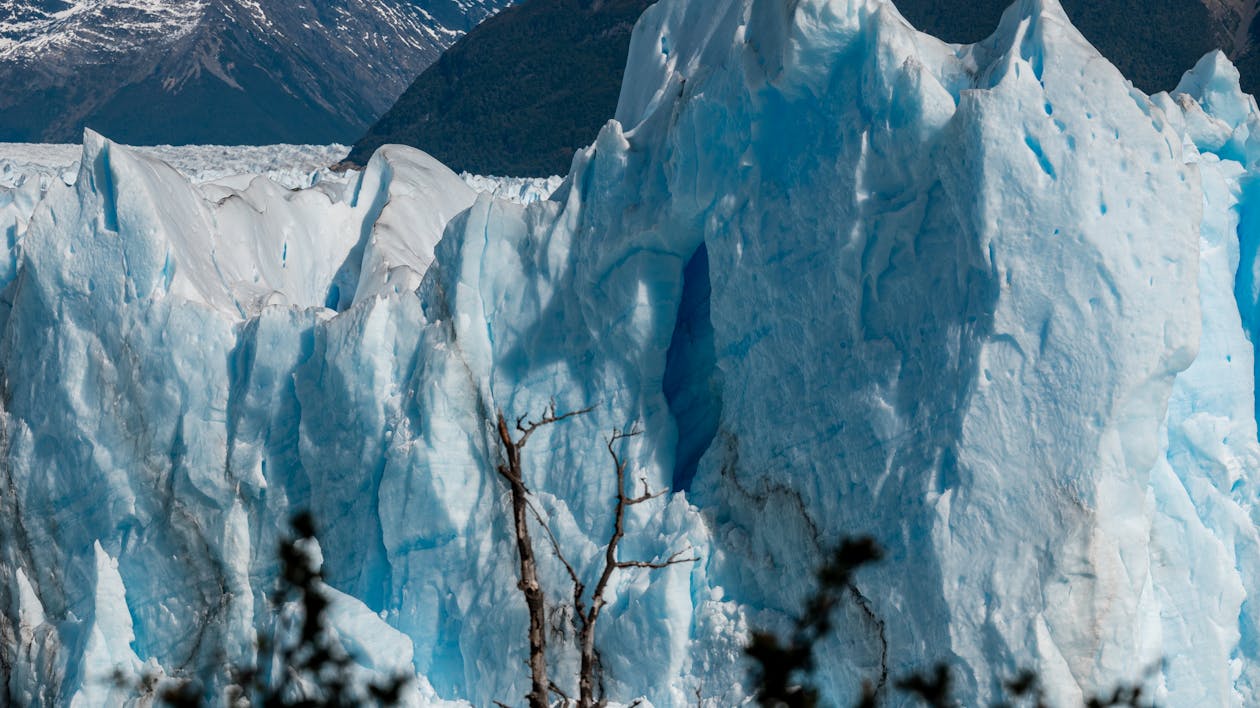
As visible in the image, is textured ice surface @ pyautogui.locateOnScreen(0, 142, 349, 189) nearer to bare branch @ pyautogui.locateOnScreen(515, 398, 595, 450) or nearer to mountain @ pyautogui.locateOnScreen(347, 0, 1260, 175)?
mountain @ pyautogui.locateOnScreen(347, 0, 1260, 175)

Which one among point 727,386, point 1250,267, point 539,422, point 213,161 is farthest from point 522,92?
point 539,422

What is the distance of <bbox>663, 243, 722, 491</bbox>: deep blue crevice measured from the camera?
10.2m

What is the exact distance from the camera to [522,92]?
4556 cm

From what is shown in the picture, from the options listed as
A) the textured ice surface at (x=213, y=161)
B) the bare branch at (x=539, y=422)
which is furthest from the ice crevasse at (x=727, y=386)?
the textured ice surface at (x=213, y=161)

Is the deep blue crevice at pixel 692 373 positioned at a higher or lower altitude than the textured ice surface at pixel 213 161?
higher

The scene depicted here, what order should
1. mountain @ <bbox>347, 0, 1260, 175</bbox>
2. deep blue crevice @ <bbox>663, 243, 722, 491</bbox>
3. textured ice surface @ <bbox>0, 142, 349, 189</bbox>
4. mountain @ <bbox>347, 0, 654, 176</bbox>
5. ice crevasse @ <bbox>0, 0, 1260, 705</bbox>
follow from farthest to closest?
mountain @ <bbox>347, 0, 654, 176</bbox> < mountain @ <bbox>347, 0, 1260, 175</bbox> < textured ice surface @ <bbox>0, 142, 349, 189</bbox> < deep blue crevice @ <bbox>663, 243, 722, 491</bbox> < ice crevasse @ <bbox>0, 0, 1260, 705</bbox>

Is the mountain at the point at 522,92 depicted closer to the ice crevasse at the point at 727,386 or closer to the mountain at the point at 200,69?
the ice crevasse at the point at 727,386

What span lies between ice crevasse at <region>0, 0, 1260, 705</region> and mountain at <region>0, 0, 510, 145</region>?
67.7 metres

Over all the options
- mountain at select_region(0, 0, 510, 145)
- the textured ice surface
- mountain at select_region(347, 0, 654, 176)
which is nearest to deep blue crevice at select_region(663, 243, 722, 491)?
the textured ice surface

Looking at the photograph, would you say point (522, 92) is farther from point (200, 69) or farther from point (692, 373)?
point (200, 69)

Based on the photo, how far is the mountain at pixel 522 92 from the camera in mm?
41688

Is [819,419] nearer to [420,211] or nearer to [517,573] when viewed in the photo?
[517,573]

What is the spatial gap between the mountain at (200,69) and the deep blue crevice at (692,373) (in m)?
69.7

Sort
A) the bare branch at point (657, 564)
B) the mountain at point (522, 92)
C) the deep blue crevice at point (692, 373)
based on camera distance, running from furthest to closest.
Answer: the mountain at point (522, 92) → the deep blue crevice at point (692, 373) → the bare branch at point (657, 564)
